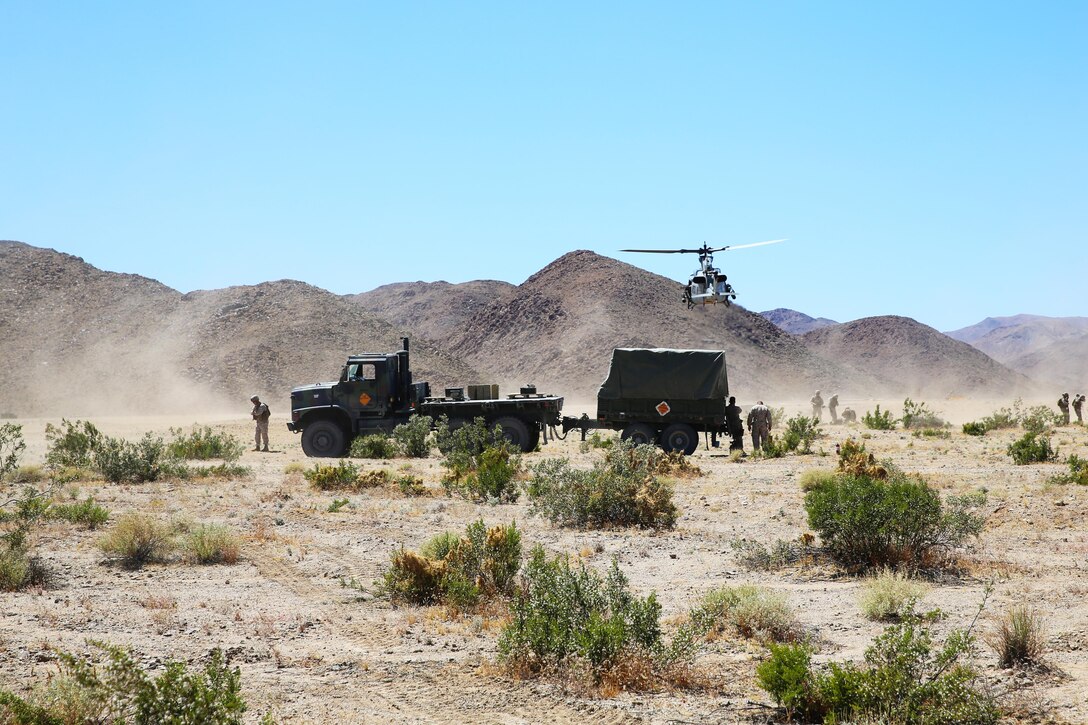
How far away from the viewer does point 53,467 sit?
2045 cm

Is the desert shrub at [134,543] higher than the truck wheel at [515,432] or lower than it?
lower

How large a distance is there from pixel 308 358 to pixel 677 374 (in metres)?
47.7

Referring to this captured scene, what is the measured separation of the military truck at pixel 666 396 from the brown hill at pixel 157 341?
4046cm

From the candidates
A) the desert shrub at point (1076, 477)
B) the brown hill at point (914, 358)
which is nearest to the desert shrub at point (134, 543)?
the desert shrub at point (1076, 477)

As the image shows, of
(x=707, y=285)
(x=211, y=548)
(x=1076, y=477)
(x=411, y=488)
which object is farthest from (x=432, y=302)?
(x=211, y=548)

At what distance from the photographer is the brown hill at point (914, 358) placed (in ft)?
346

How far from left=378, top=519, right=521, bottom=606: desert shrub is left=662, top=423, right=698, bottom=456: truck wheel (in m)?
14.7

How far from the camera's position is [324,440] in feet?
79.5

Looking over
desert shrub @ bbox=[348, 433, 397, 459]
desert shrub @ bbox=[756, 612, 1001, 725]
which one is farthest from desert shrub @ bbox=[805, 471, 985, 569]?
desert shrub @ bbox=[348, 433, 397, 459]

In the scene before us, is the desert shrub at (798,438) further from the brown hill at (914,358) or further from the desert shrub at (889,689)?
the brown hill at (914,358)

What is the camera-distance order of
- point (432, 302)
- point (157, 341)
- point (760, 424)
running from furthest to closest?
point (432, 302) → point (157, 341) → point (760, 424)

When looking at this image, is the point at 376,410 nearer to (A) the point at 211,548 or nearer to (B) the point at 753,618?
(A) the point at 211,548

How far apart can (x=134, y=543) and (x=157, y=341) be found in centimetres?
6304

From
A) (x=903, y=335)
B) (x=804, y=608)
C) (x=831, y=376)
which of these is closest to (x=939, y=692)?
(x=804, y=608)
